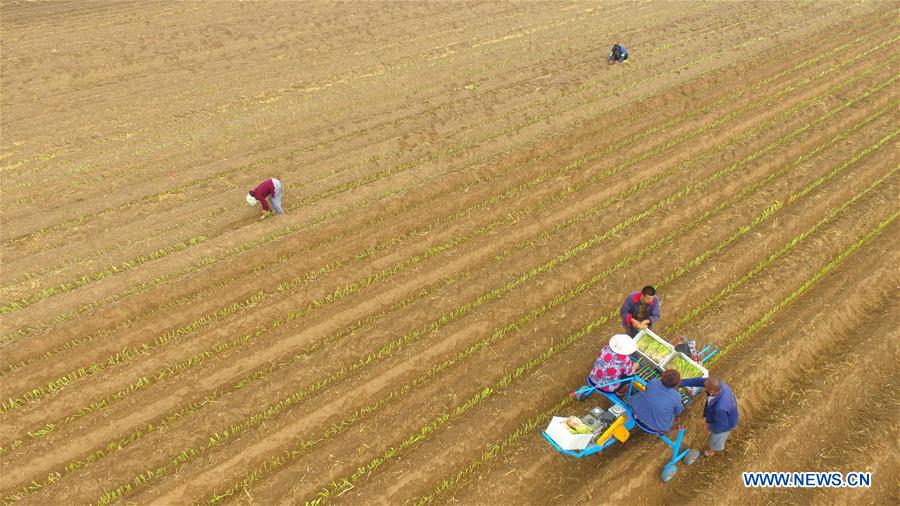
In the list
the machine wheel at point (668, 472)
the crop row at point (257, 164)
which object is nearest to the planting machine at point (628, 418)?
the machine wheel at point (668, 472)

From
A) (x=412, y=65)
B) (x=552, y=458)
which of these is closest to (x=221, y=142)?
(x=412, y=65)

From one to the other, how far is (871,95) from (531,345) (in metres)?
15.0

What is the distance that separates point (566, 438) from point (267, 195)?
8.48 metres

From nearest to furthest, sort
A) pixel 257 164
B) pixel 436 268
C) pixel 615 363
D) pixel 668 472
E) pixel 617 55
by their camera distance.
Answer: pixel 668 472
pixel 615 363
pixel 436 268
pixel 257 164
pixel 617 55

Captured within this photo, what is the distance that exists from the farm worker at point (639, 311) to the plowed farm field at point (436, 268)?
3.36 feet

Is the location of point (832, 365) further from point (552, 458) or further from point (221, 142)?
point (221, 142)

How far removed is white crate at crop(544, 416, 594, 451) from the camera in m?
6.30

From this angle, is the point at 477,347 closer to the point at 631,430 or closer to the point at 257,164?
the point at 631,430

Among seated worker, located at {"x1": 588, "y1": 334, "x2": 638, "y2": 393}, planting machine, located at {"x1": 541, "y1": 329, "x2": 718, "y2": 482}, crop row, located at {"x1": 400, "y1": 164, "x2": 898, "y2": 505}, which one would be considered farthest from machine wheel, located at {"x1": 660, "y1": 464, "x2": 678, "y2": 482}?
crop row, located at {"x1": 400, "y1": 164, "x2": 898, "y2": 505}

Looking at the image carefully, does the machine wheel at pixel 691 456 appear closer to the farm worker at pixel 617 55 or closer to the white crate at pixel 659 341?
the white crate at pixel 659 341

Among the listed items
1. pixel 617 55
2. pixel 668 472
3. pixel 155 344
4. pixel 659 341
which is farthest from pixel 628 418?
pixel 617 55

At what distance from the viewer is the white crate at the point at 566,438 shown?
630cm

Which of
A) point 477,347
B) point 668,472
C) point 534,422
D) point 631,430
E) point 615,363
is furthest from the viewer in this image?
point 477,347

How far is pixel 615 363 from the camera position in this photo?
21.9ft
